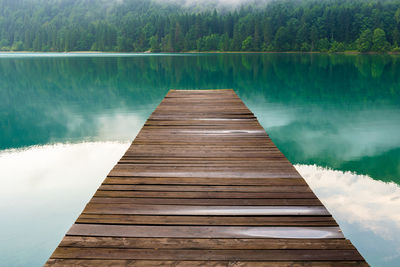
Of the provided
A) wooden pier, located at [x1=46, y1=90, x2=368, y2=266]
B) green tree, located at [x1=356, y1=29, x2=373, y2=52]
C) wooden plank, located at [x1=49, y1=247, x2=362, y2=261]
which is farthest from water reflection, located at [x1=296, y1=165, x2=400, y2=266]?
green tree, located at [x1=356, y1=29, x2=373, y2=52]

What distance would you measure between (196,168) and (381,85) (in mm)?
21054

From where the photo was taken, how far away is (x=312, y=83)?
22.3 meters

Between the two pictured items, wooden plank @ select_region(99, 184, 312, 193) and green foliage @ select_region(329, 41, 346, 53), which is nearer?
wooden plank @ select_region(99, 184, 312, 193)

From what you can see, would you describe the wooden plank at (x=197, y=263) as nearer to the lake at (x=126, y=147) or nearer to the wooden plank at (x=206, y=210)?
the wooden plank at (x=206, y=210)

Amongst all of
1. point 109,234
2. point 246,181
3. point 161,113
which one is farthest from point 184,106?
point 109,234

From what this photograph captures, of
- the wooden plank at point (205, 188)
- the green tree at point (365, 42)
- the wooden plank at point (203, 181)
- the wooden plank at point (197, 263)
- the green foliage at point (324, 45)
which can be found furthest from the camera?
the green foliage at point (324, 45)

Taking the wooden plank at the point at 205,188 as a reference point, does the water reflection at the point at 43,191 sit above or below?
below

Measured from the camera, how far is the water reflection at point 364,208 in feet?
13.0

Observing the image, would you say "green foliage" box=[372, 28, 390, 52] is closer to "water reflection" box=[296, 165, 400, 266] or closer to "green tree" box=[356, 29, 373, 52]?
"green tree" box=[356, 29, 373, 52]

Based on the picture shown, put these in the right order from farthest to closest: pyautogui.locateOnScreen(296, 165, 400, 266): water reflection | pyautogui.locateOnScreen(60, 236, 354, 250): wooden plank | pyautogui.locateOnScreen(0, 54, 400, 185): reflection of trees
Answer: pyautogui.locateOnScreen(0, 54, 400, 185): reflection of trees → pyautogui.locateOnScreen(296, 165, 400, 266): water reflection → pyautogui.locateOnScreen(60, 236, 354, 250): wooden plank

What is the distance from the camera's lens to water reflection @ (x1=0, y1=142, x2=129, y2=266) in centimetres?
414

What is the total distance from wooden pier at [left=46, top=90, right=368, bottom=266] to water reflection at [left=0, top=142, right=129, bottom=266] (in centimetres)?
145

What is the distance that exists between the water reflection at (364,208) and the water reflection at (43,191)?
3958 mm

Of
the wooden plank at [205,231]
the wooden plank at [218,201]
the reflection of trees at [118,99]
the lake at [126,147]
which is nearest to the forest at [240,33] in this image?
the reflection of trees at [118,99]
